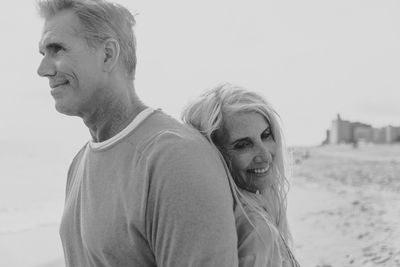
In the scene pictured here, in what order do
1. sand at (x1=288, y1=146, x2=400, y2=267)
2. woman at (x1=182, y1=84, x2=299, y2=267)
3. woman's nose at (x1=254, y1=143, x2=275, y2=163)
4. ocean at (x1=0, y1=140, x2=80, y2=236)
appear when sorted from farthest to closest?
ocean at (x1=0, y1=140, x2=80, y2=236) < sand at (x1=288, y1=146, x2=400, y2=267) < woman's nose at (x1=254, y1=143, x2=275, y2=163) < woman at (x1=182, y1=84, x2=299, y2=267)

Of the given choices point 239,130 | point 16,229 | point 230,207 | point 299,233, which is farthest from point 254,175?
point 16,229

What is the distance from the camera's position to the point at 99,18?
6.27 feet

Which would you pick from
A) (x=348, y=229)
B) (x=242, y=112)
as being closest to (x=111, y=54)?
(x=242, y=112)

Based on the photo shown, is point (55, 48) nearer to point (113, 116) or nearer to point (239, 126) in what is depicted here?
point (113, 116)

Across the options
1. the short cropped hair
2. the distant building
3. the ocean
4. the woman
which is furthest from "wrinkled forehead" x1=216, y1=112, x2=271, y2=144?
the distant building

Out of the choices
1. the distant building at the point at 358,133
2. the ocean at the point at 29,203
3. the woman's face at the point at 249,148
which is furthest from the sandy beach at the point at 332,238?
the distant building at the point at 358,133

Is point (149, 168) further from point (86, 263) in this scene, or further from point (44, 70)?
point (44, 70)

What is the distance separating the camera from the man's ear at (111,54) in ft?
6.34

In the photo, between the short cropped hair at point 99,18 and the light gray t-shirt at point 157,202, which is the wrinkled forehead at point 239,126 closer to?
the light gray t-shirt at point 157,202

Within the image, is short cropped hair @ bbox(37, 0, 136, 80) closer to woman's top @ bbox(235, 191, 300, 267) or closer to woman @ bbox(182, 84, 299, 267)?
A: woman @ bbox(182, 84, 299, 267)

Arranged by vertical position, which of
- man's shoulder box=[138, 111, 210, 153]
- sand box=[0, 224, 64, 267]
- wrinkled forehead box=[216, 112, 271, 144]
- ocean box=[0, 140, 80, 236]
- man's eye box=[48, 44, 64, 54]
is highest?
man's eye box=[48, 44, 64, 54]

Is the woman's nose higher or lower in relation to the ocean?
higher

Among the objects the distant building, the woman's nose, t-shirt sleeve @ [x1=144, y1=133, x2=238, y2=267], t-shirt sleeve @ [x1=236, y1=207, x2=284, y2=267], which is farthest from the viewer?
the distant building

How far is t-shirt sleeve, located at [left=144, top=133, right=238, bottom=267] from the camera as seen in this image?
1608 millimetres
